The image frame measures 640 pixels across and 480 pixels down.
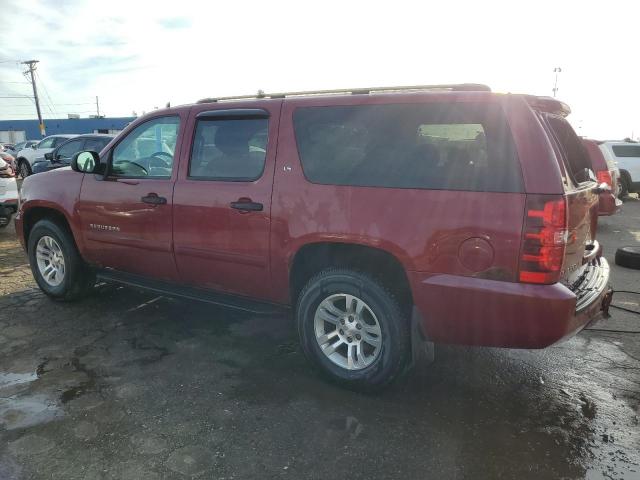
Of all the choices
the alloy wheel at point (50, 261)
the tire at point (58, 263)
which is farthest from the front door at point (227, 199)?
the alloy wheel at point (50, 261)

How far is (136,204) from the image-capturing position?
162 inches

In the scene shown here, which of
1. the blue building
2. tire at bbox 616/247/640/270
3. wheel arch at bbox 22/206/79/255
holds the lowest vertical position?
tire at bbox 616/247/640/270

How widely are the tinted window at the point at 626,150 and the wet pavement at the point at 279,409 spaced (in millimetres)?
13564

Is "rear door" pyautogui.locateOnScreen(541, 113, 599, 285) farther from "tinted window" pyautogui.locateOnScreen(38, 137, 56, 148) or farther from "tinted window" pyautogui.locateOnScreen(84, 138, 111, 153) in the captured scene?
"tinted window" pyautogui.locateOnScreen(38, 137, 56, 148)

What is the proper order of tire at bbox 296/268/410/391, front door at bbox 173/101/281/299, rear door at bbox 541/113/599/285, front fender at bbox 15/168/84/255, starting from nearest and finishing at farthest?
rear door at bbox 541/113/599/285
tire at bbox 296/268/410/391
front door at bbox 173/101/281/299
front fender at bbox 15/168/84/255

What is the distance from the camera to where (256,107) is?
11.8 ft

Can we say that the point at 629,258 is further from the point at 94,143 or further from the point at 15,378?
the point at 94,143

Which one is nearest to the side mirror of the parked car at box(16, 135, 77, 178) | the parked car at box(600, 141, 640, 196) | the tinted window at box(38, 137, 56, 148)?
the parked car at box(600, 141, 640, 196)

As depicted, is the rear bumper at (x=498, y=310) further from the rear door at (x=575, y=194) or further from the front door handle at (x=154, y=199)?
the front door handle at (x=154, y=199)

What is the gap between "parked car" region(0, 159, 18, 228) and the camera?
8.15 m

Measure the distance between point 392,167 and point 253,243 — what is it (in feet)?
3.75

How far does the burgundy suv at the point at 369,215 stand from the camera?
262 centimetres

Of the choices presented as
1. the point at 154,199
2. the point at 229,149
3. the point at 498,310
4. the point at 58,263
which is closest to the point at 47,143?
the point at 58,263

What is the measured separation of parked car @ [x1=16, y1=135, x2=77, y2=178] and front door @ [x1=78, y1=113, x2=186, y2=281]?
623 inches
